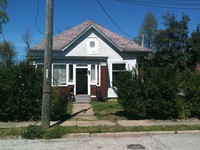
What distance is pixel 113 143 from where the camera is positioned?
9.23 meters

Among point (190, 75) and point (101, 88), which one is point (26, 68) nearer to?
point (190, 75)

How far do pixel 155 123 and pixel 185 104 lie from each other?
7.31 feet

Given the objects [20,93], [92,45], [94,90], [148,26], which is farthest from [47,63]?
[148,26]

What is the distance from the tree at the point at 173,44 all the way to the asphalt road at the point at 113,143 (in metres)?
23.8

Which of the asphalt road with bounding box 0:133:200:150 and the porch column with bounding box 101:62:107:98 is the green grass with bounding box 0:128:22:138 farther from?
the porch column with bounding box 101:62:107:98

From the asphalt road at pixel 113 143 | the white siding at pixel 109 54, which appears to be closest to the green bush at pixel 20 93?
the asphalt road at pixel 113 143

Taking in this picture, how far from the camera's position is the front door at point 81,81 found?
23.2m

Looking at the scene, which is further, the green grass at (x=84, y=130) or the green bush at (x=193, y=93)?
the green bush at (x=193, y=93)

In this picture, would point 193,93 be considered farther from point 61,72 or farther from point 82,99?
point 61,72

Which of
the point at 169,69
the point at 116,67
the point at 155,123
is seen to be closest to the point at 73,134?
the point at 155,123

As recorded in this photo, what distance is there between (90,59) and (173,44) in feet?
47.4

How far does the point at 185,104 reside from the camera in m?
13.9

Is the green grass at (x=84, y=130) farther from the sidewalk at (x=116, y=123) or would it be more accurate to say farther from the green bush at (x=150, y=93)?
the green bush at (x=150, y=93)

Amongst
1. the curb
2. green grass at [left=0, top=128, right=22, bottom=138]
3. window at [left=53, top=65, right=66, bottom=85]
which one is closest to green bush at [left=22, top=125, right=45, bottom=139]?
green grass at [left=0, top=128, right=22, bottom=138]
